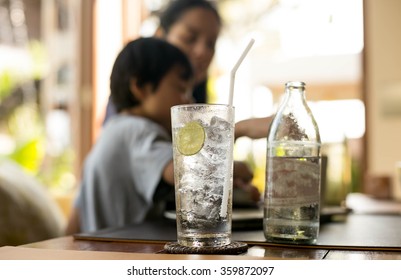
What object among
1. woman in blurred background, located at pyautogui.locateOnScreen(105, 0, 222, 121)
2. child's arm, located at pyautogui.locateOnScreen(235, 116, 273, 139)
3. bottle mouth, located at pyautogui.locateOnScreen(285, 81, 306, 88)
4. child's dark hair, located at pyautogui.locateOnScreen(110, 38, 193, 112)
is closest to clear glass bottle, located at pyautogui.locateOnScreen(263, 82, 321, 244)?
bottle mouth, located at pyautogui.locateOnScreen(285, 81, 306, 88)

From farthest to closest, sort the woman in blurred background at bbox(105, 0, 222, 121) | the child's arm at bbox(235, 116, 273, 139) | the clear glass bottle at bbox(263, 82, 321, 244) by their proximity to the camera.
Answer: the woman in blurred background at bbox(105, 0, 222, 121) → the child's arm at bbox(235, 116, 273, 139) → the clear glass bottle at bbox(263, 82, 321, 244)

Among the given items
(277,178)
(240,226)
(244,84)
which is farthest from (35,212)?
(244,84)

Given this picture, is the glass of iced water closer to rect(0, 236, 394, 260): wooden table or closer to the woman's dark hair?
rect(0, 236, 394, 260): wooden table

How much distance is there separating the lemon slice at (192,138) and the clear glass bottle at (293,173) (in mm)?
136

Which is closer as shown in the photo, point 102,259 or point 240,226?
point 102,259

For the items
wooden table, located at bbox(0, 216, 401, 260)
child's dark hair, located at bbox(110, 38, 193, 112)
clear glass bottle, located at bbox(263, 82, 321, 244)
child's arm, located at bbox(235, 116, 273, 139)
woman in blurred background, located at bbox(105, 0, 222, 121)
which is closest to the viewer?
wooden table, located at bbox(0, 216, 401, 260)

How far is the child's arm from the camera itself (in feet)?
3.11

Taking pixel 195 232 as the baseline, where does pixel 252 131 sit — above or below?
Result: above

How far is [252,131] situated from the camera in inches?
38.2

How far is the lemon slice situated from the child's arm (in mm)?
239

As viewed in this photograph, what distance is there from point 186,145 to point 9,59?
4766 mm

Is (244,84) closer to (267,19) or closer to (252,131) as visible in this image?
(267,19)

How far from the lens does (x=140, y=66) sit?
4.75 feet

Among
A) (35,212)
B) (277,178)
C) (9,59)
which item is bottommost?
(35,212)
